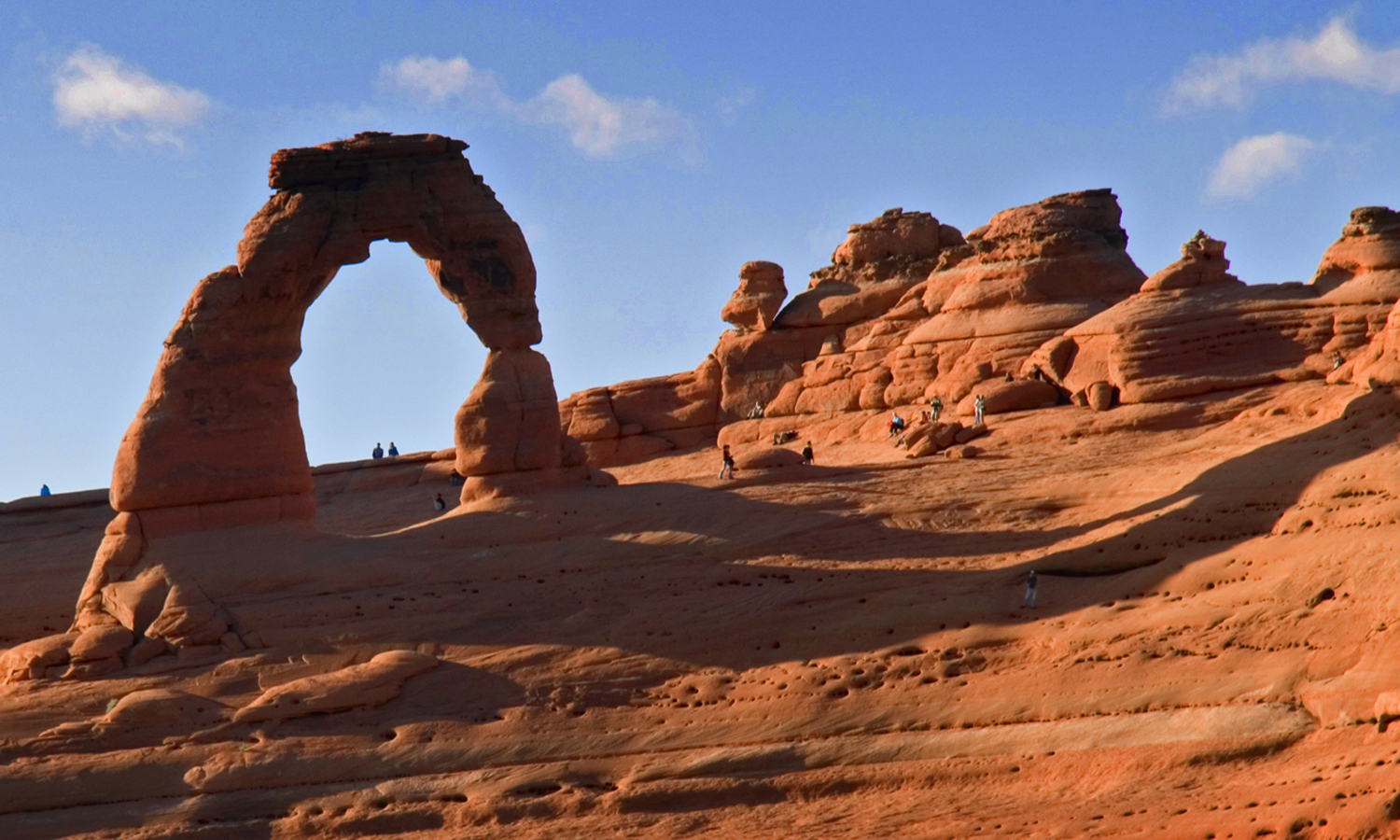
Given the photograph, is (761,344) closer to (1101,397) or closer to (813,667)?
(1101,397)

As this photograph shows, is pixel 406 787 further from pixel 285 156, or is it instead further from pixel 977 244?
pixel 977 244

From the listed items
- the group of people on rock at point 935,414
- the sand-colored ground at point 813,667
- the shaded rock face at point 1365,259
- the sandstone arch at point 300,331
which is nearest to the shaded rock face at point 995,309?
the group of people on rock at point 935,414

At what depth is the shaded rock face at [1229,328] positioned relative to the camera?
35.9 meters

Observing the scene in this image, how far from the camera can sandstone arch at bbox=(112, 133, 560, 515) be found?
30.5 metres

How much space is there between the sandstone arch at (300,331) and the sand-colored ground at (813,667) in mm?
1217

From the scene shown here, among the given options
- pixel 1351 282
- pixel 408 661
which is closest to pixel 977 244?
pixel 1351 282

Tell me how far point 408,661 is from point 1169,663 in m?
11.0

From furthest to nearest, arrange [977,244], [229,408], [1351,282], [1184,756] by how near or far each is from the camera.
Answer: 1. [977,244]
2. [1351,282]
3. [229,408]
4. [1184,756]

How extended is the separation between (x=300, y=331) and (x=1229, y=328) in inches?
748

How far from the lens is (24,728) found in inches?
1014

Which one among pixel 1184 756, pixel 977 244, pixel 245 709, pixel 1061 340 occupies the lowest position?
pixel 1184 756

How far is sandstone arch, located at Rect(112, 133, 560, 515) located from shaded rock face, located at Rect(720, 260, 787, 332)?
59.5 feet

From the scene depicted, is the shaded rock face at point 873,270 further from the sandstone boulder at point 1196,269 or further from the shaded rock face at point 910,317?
the sandstone boulder at point 1196,269

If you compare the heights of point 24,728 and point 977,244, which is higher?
point 977,244
